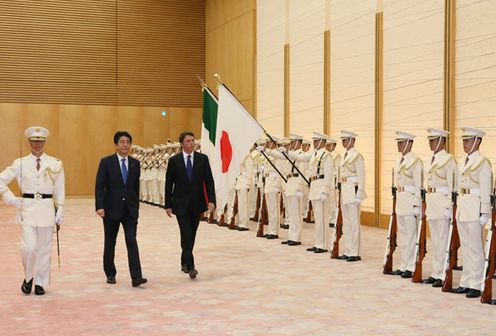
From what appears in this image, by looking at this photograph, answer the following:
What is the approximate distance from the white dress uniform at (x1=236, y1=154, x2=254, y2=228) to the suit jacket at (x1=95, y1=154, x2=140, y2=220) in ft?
18.5

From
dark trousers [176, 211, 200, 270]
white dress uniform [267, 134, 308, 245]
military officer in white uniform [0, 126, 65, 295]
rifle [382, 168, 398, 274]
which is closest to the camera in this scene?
military officer in white uniform [0, 126, 65, 295]

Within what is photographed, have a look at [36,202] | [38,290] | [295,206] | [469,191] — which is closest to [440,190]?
[469,191]

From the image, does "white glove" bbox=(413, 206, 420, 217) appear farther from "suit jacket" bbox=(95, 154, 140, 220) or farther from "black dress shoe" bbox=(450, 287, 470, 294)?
"suit jacket" bbox=(95, 154, 140, 220)

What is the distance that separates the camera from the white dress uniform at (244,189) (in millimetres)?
12602

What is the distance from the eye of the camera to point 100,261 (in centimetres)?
866

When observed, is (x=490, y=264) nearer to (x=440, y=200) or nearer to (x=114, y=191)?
(x=440, y=200)

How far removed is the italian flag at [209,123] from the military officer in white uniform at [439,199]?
133 inches

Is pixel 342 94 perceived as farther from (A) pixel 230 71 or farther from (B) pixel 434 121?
(A) pixel 230 71

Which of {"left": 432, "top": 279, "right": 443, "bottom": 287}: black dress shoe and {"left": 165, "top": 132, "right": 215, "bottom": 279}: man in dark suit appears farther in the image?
{"left": 165, "top": 132, "right": 215, "bottom": 279}: man in dark suit

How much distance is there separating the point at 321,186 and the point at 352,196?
0.80m

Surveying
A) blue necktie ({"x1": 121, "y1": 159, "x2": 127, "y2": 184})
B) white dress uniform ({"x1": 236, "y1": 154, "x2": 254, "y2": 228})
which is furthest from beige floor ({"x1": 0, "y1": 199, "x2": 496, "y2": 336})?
white dress uniform ({"x1": 236, "y1": 154, "x2": 254, "y2": 228})

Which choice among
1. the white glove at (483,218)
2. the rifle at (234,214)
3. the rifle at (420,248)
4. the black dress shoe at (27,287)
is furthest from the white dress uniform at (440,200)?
the rifle at (234,214)

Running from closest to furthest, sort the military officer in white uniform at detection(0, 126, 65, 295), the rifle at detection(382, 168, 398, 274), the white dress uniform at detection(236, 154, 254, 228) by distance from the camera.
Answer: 1. the military officer in white uniform at detection(0, 126, 65, 295)
2. the rifle at detection(382, 168, 398, 274)
3. the white dress uniform at detection(236, 154, 254, 228)

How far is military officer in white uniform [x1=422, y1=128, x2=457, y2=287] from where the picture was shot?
274 inches
